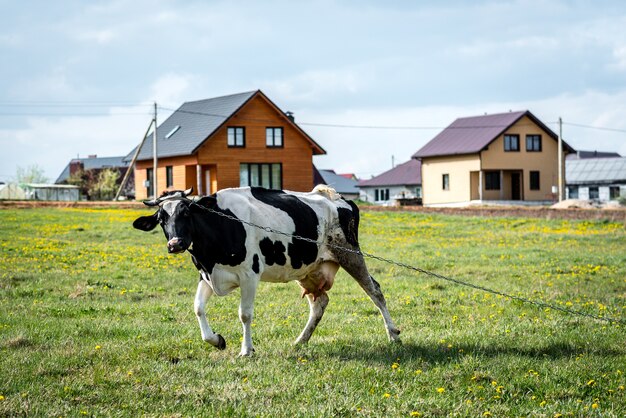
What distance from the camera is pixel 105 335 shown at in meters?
11.9

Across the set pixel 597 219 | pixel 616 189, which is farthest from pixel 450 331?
pixel 616 189

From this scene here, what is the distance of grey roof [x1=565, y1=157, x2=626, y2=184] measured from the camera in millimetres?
78125

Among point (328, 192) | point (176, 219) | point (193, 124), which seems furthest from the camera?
point (193, 124)

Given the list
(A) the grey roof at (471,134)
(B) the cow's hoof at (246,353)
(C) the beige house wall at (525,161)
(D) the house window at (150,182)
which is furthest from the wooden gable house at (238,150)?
(B) the cow's hoof at (246,353)

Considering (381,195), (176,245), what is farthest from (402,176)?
(176,245)

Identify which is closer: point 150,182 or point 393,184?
point 150,182

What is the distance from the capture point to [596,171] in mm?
80625

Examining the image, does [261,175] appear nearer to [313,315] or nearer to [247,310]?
[313,315]

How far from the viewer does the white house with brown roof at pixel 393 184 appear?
92.2m

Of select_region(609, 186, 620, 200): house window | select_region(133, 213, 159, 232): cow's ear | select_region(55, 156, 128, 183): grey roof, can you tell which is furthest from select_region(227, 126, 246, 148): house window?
select_region(55, 156, 128, 183): grey roof

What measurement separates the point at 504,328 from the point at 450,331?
33.7 inches

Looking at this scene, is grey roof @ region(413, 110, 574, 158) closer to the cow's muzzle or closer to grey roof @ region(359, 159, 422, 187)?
grey roof @ region(359, 159, 422, 187)

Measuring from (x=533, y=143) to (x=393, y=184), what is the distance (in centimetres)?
2673

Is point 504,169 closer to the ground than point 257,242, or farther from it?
farther from it
